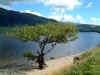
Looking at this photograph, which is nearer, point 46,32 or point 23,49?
point 46,32

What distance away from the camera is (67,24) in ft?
75.5

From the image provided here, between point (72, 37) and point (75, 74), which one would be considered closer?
point (75, 74)

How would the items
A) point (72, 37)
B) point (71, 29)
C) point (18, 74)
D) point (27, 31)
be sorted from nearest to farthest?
point (18, 74)
point (27, 31)
point (71, 29)
point (72, 37)

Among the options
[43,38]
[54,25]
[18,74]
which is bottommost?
[18,74]

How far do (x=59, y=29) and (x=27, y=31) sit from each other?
4680 millimetres

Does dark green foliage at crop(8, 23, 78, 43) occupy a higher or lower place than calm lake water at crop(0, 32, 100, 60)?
higher

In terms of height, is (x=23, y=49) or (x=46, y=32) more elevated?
(x=46, y=32)

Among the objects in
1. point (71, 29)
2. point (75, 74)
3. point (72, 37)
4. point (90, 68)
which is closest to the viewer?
point (75, 74)

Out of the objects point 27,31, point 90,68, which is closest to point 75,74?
point 90,68

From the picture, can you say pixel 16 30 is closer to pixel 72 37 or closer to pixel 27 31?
pixel 27 31

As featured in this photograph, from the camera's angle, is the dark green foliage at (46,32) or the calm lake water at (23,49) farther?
the calm lake water at (23,49)

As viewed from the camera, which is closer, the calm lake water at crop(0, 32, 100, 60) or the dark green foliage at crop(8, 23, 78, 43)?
the dark green foliage at crop(8, 23, 78, 43)

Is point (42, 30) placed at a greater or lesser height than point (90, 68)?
greater

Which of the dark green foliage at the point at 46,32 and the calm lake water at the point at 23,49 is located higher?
the dark green foliage at the point at 46,32
